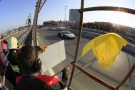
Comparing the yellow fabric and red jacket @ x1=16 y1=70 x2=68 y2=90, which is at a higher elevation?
the yellow fabric

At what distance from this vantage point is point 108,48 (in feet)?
5.91

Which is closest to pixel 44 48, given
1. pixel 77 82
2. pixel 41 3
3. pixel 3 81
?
pixel 3 81

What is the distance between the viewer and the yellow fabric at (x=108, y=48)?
179 centimetres

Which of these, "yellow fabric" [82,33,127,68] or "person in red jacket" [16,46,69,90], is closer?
"yellow fabric" [82,33,127,68]

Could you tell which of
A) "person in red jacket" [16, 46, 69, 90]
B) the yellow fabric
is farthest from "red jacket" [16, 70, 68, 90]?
the yellow fabric

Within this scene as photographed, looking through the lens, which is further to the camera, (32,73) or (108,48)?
(32,73)

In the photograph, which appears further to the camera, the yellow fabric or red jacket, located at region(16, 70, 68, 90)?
red jacket, located at region(16, 70, 68, 90)

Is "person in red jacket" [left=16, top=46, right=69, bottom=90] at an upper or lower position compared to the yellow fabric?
lower

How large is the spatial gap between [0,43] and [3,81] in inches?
159

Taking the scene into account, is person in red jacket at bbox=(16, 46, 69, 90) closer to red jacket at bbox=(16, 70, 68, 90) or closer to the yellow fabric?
red jacket at bbox=(16, 70, 68, 90)

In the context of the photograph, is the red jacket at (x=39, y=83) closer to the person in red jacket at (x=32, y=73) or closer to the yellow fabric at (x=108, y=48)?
the person in red jacket at (x=32, y=73)

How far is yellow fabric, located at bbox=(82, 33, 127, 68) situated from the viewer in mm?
1789

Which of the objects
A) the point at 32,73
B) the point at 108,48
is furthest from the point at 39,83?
the point at 108,48

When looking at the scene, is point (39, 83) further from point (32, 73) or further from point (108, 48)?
point (108, 48)
